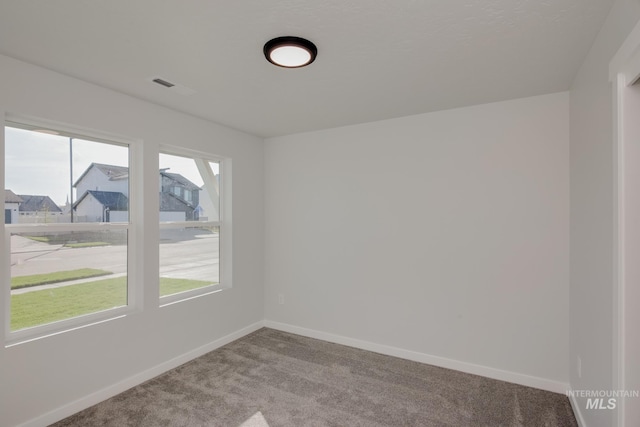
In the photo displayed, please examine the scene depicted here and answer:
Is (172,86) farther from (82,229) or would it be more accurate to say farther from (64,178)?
(82,229)

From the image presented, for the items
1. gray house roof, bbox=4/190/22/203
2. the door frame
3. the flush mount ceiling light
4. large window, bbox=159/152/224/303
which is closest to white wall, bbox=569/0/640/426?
the door frame

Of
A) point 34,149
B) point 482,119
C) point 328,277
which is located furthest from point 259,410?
point 482,119

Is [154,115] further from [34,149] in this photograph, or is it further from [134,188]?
[34,149]

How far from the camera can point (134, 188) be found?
9.65 ft

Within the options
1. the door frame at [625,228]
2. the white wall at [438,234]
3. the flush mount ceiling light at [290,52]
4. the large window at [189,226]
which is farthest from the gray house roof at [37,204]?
the door frame at [625,228]

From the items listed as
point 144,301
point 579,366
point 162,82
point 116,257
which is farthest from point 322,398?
point 162,82

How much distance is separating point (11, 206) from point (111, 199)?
666 mm

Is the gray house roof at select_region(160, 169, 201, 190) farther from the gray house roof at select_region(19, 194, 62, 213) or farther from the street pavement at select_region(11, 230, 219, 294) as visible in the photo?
the gray house roof at select_region(19, 194, 62, 213)

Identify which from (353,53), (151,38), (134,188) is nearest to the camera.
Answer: (151,38)

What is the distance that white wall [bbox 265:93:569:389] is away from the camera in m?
2.76

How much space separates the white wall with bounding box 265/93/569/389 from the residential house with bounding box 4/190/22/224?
2.57m

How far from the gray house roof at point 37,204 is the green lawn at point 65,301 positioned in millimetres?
604

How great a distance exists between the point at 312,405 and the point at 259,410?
0.41 meters

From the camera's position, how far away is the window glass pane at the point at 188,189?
10.8 feet
